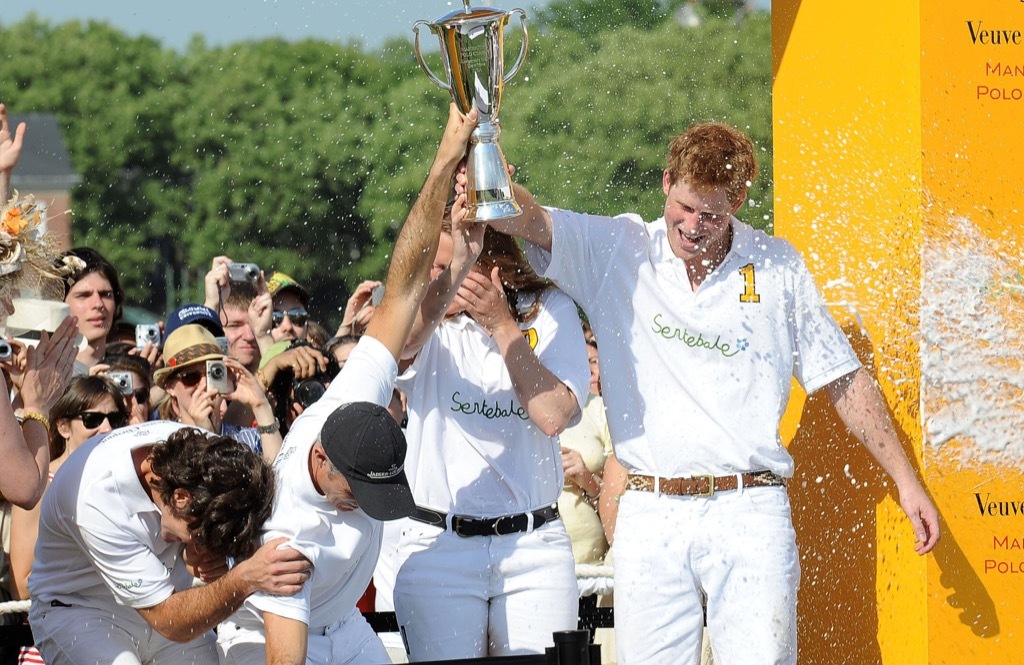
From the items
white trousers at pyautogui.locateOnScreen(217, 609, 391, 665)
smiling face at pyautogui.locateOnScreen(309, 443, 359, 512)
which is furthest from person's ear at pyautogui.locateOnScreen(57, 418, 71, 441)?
smiling face at pyautogui.locateOnScreen(309, 443, 359, 512)

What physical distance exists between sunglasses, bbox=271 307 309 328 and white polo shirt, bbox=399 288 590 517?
298cm

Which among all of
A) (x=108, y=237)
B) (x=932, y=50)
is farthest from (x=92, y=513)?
(x=108, y=237)

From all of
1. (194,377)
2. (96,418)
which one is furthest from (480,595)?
(96,418)

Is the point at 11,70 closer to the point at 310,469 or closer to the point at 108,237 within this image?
the point at 108,237

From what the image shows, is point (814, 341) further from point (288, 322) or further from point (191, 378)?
point (288, 322)

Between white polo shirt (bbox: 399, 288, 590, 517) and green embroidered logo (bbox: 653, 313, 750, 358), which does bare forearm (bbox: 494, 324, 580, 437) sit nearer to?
white polo shirt (bbox: 399, 288, 590, 517)

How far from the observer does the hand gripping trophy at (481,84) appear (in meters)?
4.07

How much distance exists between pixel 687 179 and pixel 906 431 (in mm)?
1423

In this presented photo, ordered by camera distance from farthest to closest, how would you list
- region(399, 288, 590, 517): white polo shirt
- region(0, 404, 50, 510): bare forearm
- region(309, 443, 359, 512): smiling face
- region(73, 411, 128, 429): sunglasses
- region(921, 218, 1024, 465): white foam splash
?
region(73, 411, 128, 429): sunglasses → region(921, 218, 1024, 465): white foam splash → region(399, 288, 590, 517): white polo shirt → region(0, 404, 50, 510): bare forearm → region(309, 443, 359, 512): smiling face

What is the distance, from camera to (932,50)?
4883mm

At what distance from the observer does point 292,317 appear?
7.34m

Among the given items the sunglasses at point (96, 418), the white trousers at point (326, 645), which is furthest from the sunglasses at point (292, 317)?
the white trousers at point (326, 645)

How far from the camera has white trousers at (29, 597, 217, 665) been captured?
4086 millimetres

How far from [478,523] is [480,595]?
224mm
